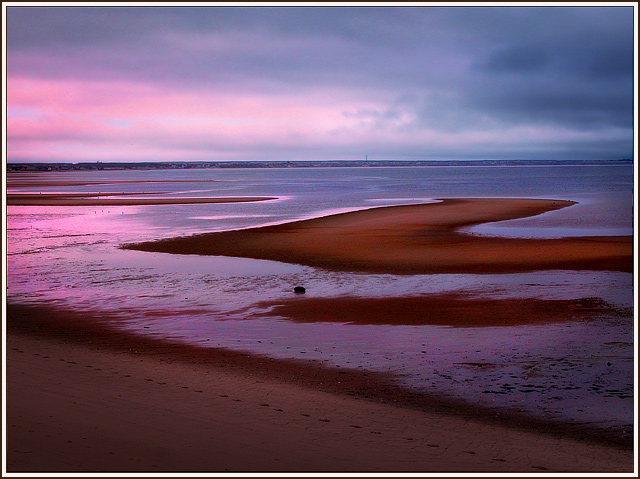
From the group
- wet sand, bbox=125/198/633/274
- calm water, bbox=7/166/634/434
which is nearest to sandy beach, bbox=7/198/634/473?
calm water, bbox=7/166/634/434

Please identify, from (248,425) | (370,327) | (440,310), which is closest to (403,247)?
(440,310)

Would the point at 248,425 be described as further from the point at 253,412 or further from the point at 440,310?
the point at 440,310

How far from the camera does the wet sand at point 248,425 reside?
6.52 metres

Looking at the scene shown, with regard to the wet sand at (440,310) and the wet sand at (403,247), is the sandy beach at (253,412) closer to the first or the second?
the wet sand at (440,310)

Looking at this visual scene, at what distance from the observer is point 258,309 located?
14141 mm

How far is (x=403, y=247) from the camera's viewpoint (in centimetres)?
2361

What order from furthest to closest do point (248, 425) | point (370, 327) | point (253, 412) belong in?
point (370, 327)
point (253, 412)
point (248, 425)

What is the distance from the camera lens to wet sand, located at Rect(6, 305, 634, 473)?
21.4 ft

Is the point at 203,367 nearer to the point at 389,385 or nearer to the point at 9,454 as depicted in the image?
the point at 389,385

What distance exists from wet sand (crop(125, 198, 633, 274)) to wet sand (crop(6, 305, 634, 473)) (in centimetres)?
1001

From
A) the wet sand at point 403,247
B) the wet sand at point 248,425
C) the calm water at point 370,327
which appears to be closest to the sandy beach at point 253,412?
the wet sand at point 248,425

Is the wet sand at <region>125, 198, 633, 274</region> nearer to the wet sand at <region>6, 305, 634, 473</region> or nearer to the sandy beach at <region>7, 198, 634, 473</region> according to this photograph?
the sandy beach at <region>7, 198, 634, 473</region>

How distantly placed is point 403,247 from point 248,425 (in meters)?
16.7

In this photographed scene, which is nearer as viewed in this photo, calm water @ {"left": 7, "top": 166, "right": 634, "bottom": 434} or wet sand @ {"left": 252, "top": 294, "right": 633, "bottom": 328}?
calm water @ {"left": 7, "top": 166, "right": 634, "bottom": 434}
